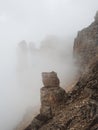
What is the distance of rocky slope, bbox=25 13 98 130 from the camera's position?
6250cm

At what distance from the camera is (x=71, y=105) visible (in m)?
69.4

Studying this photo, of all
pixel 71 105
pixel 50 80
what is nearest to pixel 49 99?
pixel 50 80

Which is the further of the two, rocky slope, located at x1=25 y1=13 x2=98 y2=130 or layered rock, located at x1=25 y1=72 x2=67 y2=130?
layered rock, located at x1=25 y1=72 x2=67 y2=130

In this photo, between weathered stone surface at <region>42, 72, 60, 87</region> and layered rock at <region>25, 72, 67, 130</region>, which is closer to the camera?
layered rock at <region>25, 72, 67, 130</region>

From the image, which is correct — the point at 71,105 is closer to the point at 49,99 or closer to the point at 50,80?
the point at 49,99

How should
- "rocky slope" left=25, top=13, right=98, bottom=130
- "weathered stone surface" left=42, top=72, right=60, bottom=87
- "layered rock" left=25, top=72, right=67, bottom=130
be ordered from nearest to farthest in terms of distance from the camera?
"rocky slope" left=25, top=13, right=98, bottom=130 < "layered rock" left=25, top=72, right=67, bottom=130 < "weathered stone surface" left=42, top=72, right=60, bottom=87

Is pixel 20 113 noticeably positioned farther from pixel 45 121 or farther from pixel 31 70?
pixel 45 121

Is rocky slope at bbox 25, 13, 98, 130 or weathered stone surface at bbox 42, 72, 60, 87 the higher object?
weathered stone surface at bbox 42, 72, 60, 87

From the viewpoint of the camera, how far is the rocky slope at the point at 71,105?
62.5 m

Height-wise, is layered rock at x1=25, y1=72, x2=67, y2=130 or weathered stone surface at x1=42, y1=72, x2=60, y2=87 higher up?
weathered stone surface at x1=42, y1=72, x2=60, y2=87

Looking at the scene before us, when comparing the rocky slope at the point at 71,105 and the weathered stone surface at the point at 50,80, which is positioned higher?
the weathered stone surface at the point at 50,80

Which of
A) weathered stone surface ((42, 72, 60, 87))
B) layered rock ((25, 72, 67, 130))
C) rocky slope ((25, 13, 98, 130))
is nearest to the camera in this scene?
rocky slope ((25, 13, 98, 130))

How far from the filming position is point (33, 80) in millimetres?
177625

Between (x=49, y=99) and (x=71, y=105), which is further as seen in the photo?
(x=49, y=99)
